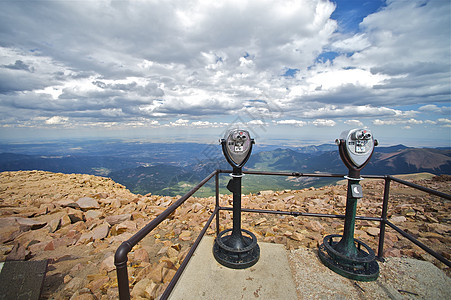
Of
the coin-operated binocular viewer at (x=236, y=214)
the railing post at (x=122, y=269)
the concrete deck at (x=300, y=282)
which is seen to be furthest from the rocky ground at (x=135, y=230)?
the railing post at (x=122, y=269)

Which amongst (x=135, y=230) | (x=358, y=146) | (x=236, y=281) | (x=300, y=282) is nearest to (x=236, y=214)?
(x=236, y=281)

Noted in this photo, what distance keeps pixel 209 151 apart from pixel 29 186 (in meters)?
6.63

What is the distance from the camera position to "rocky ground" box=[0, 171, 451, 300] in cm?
251

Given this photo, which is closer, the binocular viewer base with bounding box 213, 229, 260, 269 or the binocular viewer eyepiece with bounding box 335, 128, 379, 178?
the binocular viewer eyepiece with bounding box 335, 128, 379, 178

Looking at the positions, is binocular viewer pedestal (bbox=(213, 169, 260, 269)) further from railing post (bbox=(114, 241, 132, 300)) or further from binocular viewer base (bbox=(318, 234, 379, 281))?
railing post (bbox=(114, 241, 132, 300))

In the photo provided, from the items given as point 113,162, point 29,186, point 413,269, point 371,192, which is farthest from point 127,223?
point 113,162

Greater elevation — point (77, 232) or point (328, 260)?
point (328, 260)

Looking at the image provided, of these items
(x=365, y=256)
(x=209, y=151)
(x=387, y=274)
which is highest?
(x=209, y=151)

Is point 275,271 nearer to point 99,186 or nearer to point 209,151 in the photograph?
point 209,151

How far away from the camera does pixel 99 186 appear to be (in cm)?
743

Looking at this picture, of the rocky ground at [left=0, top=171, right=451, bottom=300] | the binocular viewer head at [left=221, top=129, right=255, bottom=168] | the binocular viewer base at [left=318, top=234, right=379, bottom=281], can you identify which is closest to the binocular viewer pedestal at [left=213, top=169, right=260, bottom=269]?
the binocular viewer head at [left=221, top=129, right=255, bottom=168]

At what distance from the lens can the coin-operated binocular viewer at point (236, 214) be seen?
2.38 meters

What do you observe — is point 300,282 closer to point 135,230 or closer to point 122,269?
point 122,269

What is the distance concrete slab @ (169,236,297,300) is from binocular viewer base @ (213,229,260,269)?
2.8 inches
